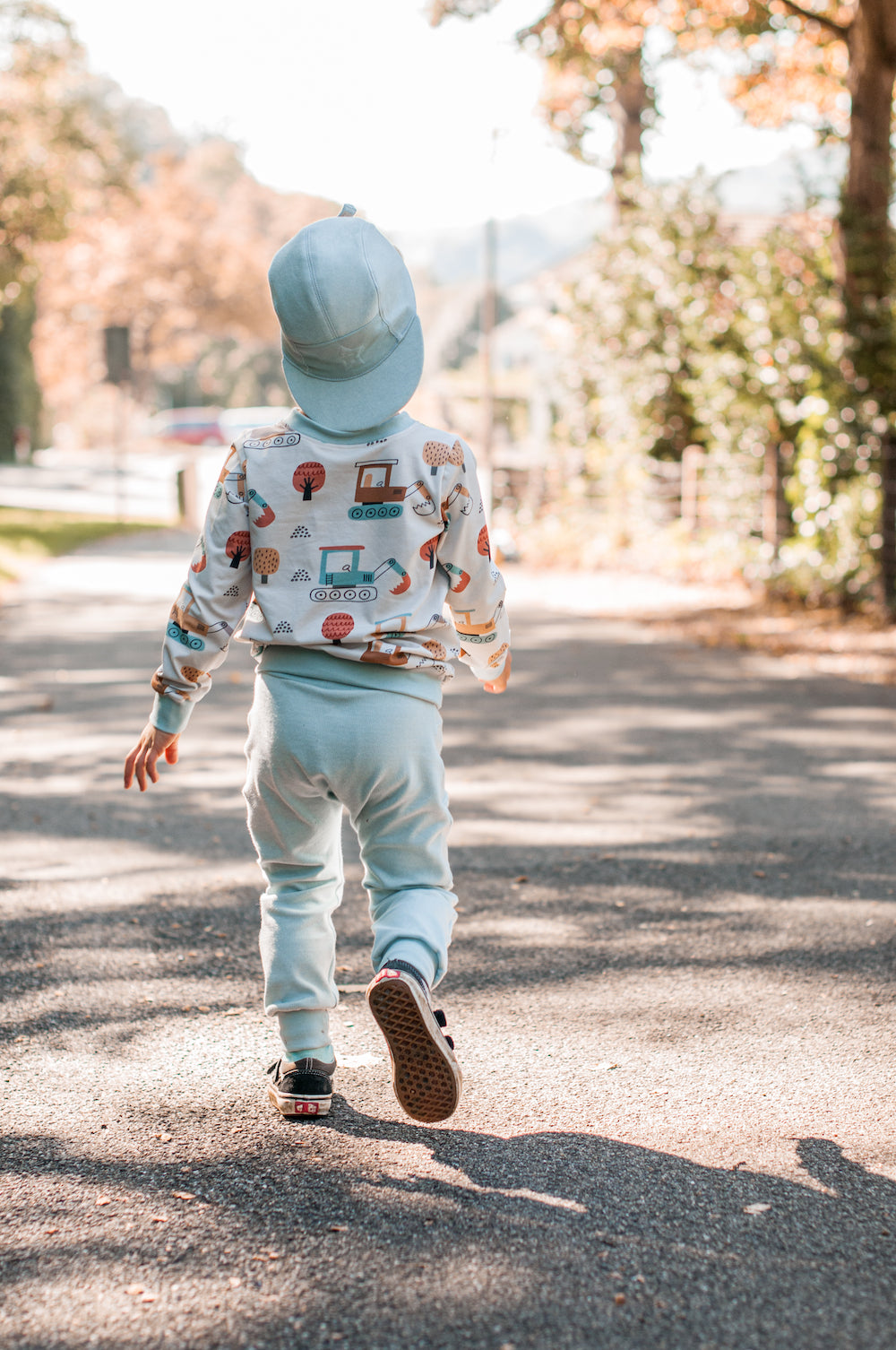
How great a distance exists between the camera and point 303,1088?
9.68 feet

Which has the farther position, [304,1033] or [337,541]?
[304,1033]

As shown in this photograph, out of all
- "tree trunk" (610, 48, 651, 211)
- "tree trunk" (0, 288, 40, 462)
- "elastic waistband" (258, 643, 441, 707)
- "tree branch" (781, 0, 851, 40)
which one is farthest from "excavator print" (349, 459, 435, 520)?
"tree trunk" (0, 288, 40, 462)

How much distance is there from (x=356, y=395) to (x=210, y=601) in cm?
51

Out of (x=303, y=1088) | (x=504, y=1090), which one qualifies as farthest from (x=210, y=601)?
(x=504, y=1090)

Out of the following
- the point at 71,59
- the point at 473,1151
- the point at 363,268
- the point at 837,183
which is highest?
the point at 71,59

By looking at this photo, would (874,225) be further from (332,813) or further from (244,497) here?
(332,813)

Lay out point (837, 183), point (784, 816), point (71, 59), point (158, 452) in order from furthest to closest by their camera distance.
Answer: point (158, 452) → point (71, 59) → point (837, 183) → point (784, 816)

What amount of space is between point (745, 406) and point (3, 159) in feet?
36.4

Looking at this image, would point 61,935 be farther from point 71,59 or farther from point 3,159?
point 71,59

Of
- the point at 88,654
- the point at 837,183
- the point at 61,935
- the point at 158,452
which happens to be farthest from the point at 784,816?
the point at 158,452

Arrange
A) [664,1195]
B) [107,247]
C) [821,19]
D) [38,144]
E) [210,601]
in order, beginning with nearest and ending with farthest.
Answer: [664,1195] < [210,601] < [821,19] < [38,144] < [107,247]

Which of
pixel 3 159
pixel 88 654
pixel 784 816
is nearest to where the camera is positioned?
pixel 784 816

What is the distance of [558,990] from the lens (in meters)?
3.73

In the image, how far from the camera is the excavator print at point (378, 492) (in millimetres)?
2803
